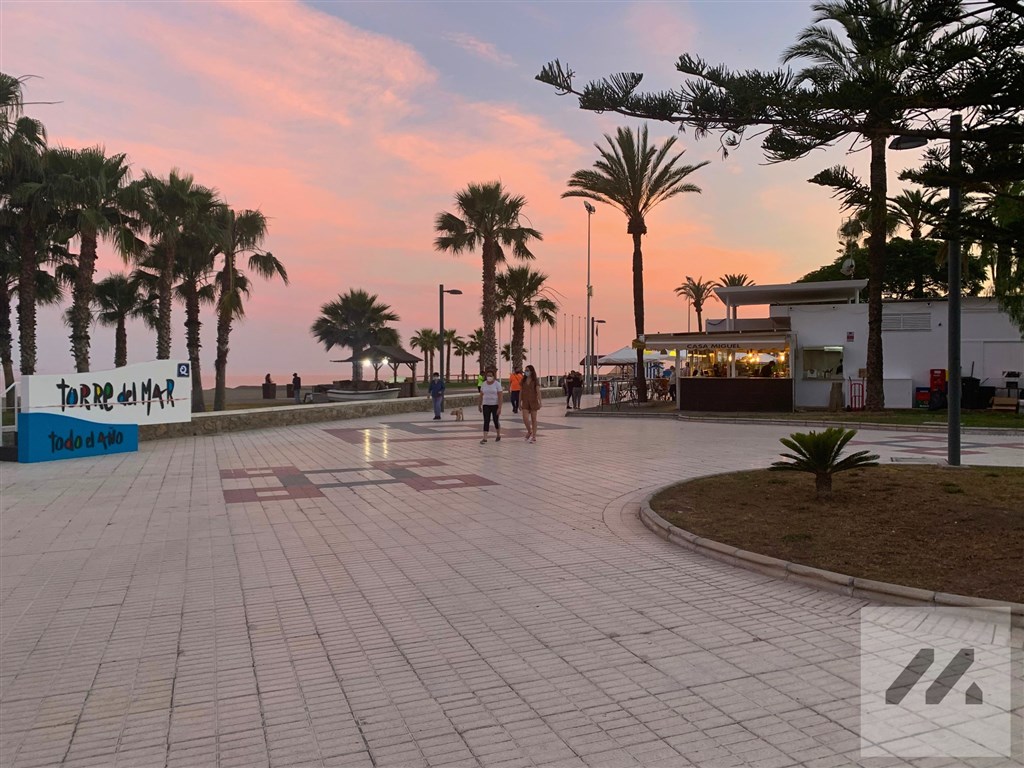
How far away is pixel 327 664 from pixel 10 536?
5.53 metres

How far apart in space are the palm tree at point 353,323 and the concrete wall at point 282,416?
2493 cm

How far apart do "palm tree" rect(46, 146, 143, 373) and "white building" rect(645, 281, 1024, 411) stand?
20061 millimetres

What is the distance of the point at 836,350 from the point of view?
26.5 metres

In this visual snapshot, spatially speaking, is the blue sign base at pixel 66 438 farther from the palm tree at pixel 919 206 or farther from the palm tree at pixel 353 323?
the palm tree at pixel 353 323

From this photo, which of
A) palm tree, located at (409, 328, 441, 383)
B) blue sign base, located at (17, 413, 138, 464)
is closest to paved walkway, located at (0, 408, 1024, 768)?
blue sign base, located at (17, 413, 138, 464)

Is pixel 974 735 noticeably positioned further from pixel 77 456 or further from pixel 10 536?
pixel 77 456

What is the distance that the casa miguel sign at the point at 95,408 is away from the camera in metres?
14.1

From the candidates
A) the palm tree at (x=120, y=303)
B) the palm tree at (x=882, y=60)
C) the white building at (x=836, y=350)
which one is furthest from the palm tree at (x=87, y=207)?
the palm tree at (x=882, y=60)

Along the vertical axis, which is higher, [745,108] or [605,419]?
[745,108]

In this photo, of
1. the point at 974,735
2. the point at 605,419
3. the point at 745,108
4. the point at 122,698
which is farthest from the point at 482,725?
the point at 605,419

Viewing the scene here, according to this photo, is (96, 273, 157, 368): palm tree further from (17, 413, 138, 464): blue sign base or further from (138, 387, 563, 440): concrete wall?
(17, 413, 138, 464): blue sign base

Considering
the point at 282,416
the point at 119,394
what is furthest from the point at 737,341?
the point at 119,394

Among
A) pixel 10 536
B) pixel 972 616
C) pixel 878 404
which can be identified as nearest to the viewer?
pixel 972 616

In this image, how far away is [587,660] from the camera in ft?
13.5
